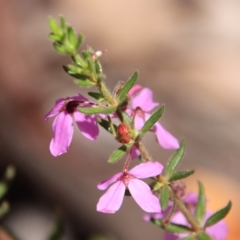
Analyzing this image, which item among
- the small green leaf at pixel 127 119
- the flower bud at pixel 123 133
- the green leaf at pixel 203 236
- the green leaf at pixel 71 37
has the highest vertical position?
the green leaf at pixel 71 37

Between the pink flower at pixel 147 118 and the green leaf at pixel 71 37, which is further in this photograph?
the pink flower at pixel 147 118

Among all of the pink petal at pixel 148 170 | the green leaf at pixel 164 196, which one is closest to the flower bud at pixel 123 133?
the pink petal at pixel 148 170

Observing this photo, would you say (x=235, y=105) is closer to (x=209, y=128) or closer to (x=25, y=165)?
(x=209, y=128)

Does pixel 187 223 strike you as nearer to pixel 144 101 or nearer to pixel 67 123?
pixel 144 101

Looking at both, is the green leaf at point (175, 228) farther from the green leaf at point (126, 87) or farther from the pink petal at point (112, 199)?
the green leaf at point (126, 87)

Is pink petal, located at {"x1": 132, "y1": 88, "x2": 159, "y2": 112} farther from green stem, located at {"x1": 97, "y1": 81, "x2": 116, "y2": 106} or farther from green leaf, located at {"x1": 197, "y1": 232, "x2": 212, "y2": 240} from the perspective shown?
green leaf, located at {"x1": 197, "y1": 232, "x2": 212, "y2": 240}

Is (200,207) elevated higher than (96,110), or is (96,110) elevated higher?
(96,110)

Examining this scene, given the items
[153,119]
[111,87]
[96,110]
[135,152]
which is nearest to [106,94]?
[96,110]
